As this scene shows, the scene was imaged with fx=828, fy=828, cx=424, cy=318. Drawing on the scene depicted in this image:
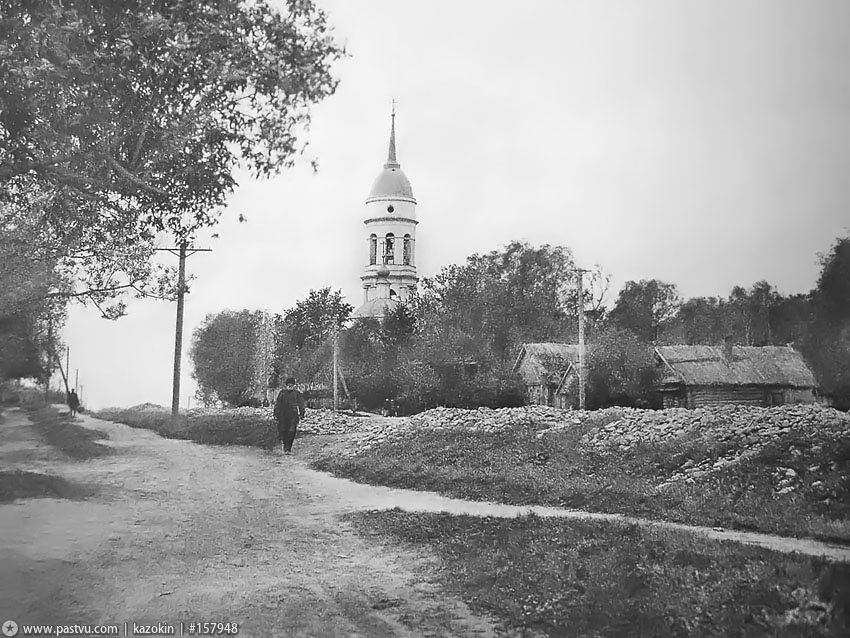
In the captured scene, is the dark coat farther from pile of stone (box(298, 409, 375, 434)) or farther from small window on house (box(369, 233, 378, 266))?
small window on house (box(369, 233, 378, 266))

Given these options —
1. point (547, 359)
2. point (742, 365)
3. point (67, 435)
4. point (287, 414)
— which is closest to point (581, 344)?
point (547, 359)

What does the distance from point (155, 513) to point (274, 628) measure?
92cm

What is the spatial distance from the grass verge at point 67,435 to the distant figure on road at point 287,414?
2.78 feet

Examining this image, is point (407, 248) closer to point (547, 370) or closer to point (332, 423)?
point (332, 423)

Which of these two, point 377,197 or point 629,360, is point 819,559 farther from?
point 629,360

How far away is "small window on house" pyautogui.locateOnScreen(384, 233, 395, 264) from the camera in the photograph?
423cm

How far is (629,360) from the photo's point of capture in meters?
6.74

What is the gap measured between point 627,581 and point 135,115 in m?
2.87

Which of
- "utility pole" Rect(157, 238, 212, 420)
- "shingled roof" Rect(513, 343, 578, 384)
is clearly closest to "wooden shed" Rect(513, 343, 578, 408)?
"shingled roof" Rect(513, 343, 578, 384)

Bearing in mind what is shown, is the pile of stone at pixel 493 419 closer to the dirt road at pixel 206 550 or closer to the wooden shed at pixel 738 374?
the wooden shed at pixel 738 374

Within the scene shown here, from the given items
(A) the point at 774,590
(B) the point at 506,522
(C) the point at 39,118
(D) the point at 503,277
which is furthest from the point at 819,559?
(C) the point at 39,118

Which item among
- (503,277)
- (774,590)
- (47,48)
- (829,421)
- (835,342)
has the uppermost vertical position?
(47,48)

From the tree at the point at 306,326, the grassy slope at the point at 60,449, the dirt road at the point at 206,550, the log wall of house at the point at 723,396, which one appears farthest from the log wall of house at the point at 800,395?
the grassy slope at the point at 60,449

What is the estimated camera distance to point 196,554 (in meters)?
3.42
